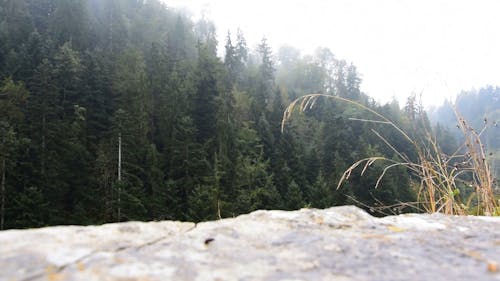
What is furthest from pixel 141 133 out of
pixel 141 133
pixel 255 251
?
pixel 255 251

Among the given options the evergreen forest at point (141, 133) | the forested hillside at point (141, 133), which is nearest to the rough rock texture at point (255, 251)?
the evergreen forest at point (141, 133)

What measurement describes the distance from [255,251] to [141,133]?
20998mm

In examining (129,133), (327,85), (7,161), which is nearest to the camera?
(7,161)

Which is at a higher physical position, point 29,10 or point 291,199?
point 29,10

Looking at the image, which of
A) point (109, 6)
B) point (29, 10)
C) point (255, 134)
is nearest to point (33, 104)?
point (255, 134)

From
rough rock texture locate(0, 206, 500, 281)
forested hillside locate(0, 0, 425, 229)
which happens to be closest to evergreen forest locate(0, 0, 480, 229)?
forested hillside locate(0, 0, 425, 229)

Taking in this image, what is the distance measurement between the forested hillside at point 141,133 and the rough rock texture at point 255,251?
27.9ft

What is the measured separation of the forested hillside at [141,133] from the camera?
51.1ft

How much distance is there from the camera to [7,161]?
1392 cm

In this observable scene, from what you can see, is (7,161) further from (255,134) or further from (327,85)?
(327,85)

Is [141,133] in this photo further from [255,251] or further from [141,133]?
[255,251]

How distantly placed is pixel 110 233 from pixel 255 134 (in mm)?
24604

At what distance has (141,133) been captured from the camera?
67.5ft

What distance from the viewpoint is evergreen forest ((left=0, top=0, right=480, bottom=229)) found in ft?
51.0
